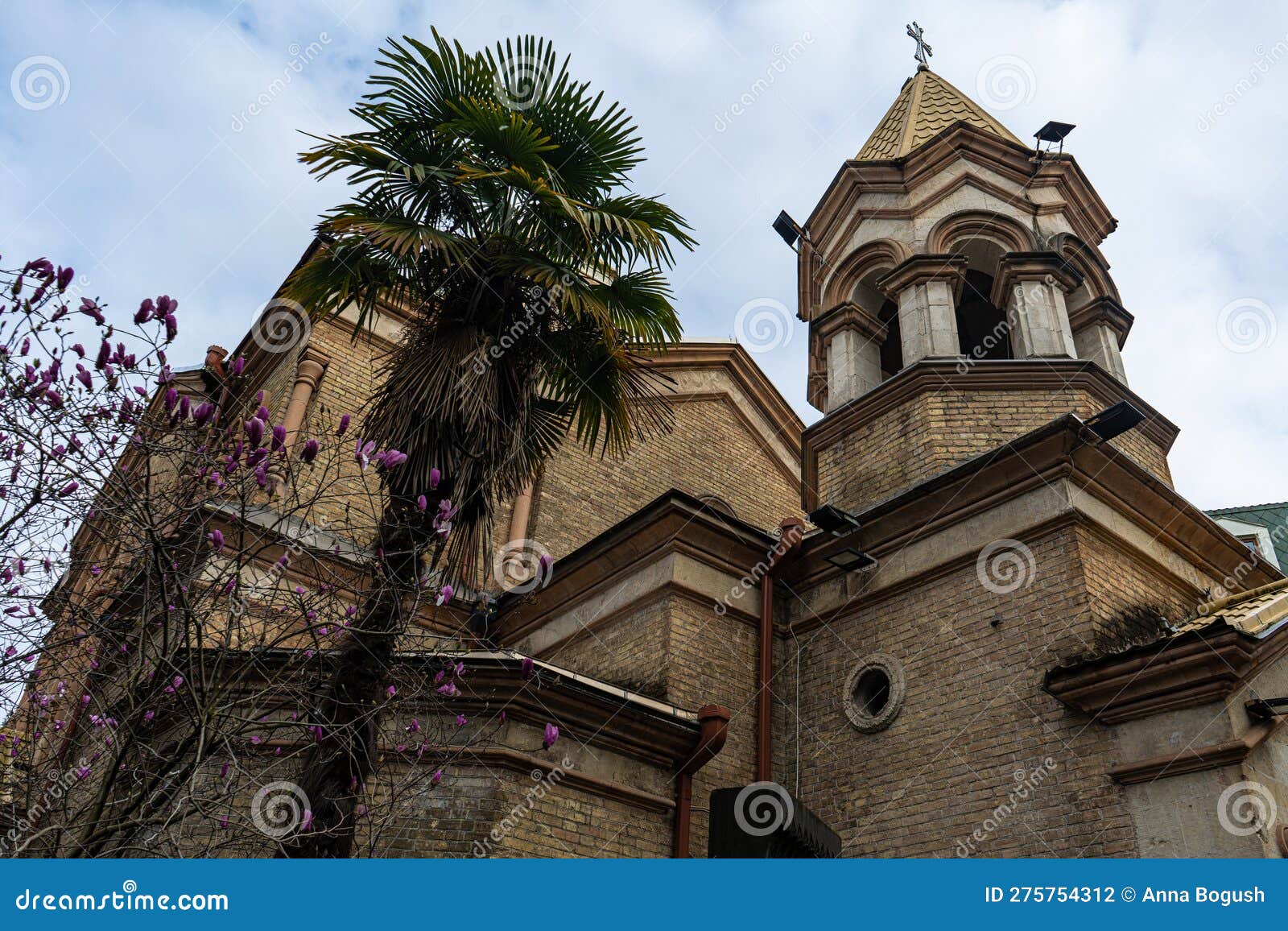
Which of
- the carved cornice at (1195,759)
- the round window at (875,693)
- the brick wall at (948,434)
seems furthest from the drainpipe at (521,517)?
the carved cornice at (1195,759)

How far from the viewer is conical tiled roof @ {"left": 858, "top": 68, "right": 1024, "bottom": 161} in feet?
46.8

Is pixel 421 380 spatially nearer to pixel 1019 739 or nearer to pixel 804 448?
pixel 1019 739

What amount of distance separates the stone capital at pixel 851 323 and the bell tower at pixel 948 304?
3 cm

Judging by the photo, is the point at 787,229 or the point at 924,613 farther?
the point at 787,229

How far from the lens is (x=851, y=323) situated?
42.7 ft

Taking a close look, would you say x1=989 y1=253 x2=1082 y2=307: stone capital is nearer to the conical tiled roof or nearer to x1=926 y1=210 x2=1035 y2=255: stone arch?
x1=926 y1=210 x2=1035 y2=255: stone arch

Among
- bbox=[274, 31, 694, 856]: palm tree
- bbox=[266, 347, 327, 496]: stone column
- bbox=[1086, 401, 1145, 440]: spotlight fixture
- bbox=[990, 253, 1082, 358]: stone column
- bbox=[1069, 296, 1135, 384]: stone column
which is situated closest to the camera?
bbox=[274, 31, 694, 856]: palm tree

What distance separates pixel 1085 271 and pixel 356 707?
1143cm

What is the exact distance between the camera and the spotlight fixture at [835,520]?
9.79 m

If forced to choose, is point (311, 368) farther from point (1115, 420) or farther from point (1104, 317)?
point (1104, 317)

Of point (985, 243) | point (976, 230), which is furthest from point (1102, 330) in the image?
point (976, 230)

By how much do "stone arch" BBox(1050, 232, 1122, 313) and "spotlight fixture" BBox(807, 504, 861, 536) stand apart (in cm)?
527

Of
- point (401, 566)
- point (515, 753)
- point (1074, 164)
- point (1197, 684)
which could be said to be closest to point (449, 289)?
point (401, 566)

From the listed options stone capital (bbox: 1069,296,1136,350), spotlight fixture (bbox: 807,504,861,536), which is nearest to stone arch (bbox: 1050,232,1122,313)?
stone capital (bbox: 1069,296,1136,350)
